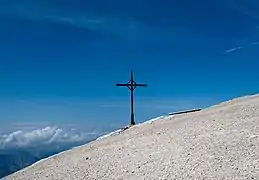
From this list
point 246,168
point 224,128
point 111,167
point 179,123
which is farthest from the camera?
point 179,123

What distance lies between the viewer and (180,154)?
1471cm

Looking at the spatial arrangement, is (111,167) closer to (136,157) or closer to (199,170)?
(136,157)

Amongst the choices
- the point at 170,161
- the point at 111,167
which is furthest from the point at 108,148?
the point at 170,161

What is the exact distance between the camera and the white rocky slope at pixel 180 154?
13.0 m

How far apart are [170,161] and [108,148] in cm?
432

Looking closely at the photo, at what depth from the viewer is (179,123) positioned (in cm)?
2003

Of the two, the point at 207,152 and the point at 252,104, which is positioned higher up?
the point at 252,104

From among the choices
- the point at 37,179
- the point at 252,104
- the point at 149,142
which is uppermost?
the point at 252,104

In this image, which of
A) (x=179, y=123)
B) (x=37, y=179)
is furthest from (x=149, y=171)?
(x=179, y=123)

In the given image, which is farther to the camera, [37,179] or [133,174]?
[37,179]

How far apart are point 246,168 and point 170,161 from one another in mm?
2542

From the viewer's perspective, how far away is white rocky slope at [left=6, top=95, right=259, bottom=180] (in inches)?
512

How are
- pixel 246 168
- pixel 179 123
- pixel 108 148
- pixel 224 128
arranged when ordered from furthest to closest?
pixel 179 123 → pixel 108 148 → pixel 224 128 → pixel 246 168

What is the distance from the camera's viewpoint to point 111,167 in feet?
48.8
